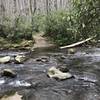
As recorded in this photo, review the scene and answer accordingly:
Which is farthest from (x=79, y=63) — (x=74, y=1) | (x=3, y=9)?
(x=3, y=9)

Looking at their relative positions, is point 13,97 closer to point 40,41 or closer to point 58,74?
point 58,74

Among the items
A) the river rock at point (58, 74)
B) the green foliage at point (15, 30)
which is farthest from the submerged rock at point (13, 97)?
the green foliage at point (15, 30)

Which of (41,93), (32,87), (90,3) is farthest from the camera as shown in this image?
(32,87)

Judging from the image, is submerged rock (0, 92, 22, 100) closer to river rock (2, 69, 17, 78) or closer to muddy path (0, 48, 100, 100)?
muddy path (0, 48, 100, 100)

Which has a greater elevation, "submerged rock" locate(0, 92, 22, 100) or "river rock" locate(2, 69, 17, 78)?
"submerged rock" locate(0, 92, 22, 100)

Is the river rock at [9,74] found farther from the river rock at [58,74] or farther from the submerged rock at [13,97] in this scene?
the submerged rock at [13,97]

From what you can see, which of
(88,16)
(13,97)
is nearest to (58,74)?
(13,97)

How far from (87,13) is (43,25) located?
1442 centimetres

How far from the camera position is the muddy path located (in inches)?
259

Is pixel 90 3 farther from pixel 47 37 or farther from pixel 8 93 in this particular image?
pixel 47 37

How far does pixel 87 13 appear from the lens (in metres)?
4.88

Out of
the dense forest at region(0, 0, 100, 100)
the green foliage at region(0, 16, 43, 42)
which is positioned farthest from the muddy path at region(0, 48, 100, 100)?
the green foliage at region(0, 16, 43, 42)

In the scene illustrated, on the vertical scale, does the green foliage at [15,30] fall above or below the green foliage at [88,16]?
below

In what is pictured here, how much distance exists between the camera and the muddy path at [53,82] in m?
6.58
